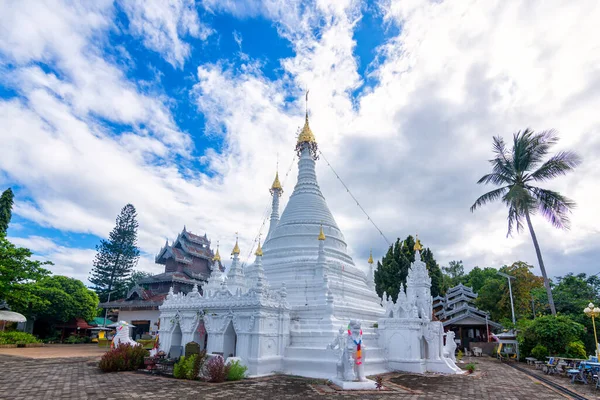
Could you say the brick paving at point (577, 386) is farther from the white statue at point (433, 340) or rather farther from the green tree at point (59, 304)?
the green tree at point (59, 304)

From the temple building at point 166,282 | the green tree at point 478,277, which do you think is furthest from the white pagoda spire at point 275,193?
the green tree at point 478,277

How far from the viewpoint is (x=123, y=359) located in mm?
17734

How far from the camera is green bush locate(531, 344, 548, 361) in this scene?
24109 mm

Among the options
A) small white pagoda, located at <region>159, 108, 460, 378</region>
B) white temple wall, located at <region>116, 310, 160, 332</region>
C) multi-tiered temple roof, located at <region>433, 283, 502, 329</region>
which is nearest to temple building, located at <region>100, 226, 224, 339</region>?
white temple wall, located at <region>116, 310, 160, 332</region>

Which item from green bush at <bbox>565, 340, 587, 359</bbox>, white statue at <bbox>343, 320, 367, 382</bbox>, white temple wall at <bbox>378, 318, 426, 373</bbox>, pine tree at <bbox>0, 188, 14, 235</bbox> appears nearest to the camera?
white statue at <bbox>343, 320, 367, 382</bbox>

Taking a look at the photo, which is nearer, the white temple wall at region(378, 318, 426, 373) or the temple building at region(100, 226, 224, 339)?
the white temple wall at region(378, 318, 426, 373)

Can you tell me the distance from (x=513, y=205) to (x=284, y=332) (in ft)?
63.4

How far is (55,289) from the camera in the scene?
38.7 meters

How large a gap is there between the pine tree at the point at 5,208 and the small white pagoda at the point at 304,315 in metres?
31.2

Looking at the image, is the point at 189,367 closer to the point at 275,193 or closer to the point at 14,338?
the point at 275,193

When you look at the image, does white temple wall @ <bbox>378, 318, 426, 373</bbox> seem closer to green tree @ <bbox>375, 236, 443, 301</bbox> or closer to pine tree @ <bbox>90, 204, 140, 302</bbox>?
green tree @ <bbox>375, 236, 443, 301</bbox>

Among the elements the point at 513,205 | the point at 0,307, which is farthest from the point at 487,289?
the point at 0,307

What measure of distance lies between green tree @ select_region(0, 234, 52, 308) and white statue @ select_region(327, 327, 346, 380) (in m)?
25.9

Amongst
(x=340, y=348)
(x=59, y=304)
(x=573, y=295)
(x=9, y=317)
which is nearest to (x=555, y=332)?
(x=573, y=295)
